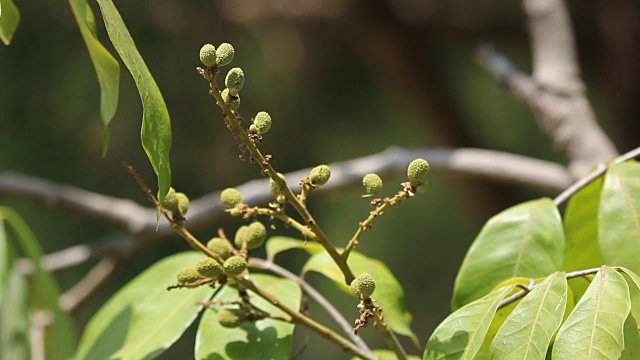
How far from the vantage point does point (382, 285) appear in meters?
0.47

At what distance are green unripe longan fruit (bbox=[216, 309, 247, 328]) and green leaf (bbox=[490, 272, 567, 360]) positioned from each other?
0.11 meters

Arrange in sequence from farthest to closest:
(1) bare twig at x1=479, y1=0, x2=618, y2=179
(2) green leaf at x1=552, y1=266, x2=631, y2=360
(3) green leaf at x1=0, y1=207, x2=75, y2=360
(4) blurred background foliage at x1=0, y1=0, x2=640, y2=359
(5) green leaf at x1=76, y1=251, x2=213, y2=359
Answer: (4) blurred background foliage at x1=0, y1=0, x2=640, y2=359 < (1) bare twig at x1=479, y1=0, x2=618, y2=179 < (3) green leaf at x1=0, y1=207, x2=75, y2=360 < (5) green leaf at x1=76, y1=251, x2=213, y2=359 < (2) green leaf at x1=552, y1=266, x2=631, y2=360

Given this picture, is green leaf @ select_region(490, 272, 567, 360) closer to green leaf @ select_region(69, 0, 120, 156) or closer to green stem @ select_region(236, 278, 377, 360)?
green stem @ select_region(236, 278, 377, 360)

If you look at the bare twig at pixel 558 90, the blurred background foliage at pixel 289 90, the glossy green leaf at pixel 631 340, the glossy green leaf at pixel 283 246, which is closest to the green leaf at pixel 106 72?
the glossy green leaf at pixel 283 246

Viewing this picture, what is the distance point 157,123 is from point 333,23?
1.43 metres

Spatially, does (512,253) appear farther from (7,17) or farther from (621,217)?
(7,17)

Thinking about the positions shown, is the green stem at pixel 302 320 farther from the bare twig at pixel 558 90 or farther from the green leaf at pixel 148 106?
the bare twig at pixel 558 90

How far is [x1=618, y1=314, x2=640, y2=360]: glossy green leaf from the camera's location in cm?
33

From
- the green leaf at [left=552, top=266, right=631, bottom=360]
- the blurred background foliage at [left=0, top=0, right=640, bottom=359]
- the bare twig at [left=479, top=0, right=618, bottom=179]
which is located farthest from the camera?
the blurred background foliage at [left=0, top=0, right=640, bottom=359]

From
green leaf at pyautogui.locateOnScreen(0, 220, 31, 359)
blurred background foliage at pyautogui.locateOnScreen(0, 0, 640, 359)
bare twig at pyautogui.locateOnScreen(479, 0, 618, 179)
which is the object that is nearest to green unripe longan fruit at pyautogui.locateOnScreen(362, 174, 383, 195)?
green leaf at pyautogui.locateOnScreen(0, 220, 31, 359)

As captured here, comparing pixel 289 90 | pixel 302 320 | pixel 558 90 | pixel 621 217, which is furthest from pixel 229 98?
pixel 289 90

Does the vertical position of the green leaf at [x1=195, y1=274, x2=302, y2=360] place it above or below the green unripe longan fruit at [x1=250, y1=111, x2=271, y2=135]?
below

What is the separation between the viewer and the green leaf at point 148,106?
33 cm

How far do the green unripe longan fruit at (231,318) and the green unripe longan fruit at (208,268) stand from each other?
3 cm
